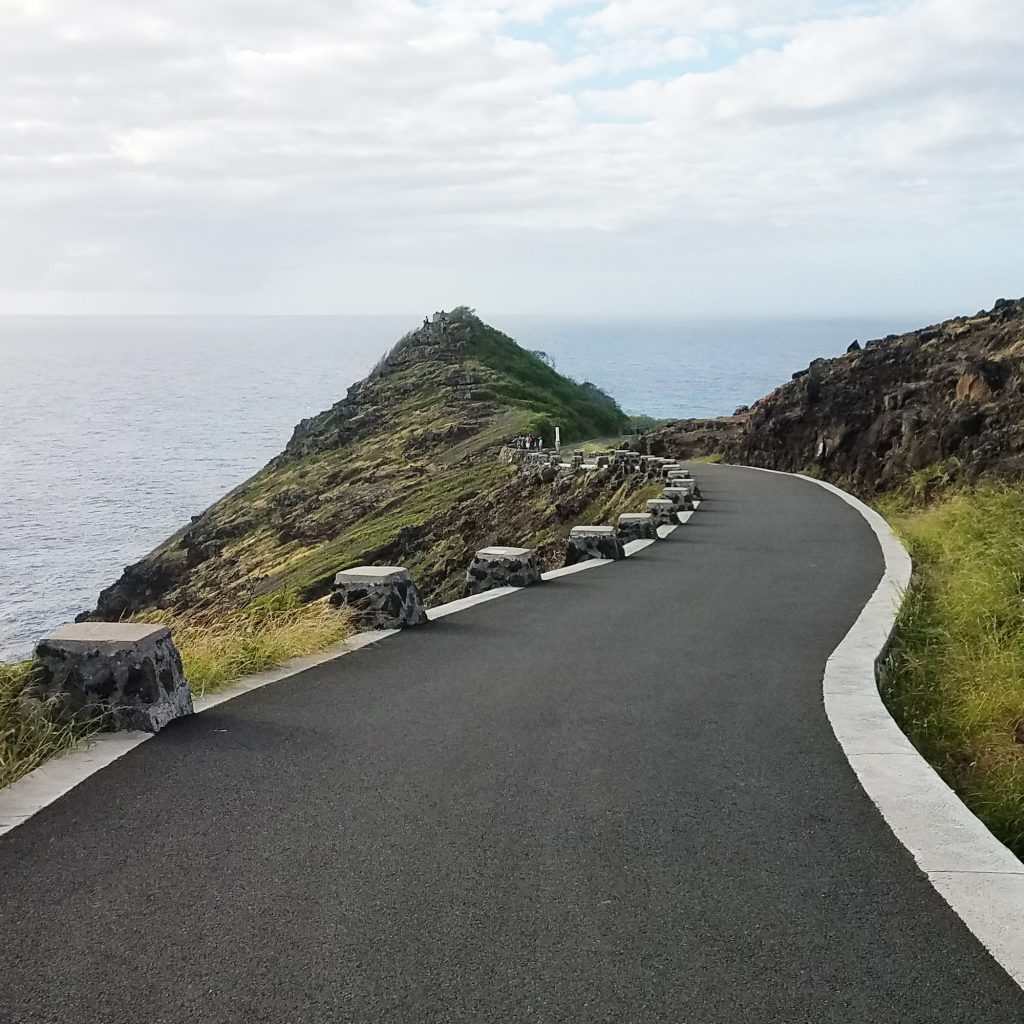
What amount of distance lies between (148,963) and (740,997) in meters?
1.86

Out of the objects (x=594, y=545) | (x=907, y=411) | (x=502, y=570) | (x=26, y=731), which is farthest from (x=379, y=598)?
(x=907, y=411)

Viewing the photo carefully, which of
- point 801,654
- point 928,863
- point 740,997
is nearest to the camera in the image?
point 740,997

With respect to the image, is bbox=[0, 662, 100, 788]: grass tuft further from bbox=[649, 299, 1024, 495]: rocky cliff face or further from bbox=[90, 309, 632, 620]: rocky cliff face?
bbox=[649, 299, 1024, 495]: rocky cliff face

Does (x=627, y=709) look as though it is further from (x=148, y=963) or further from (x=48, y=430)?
(x=48, y=430)

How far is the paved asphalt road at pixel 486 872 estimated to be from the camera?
11.0 ft

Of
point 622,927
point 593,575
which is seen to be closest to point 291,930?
point 622,927

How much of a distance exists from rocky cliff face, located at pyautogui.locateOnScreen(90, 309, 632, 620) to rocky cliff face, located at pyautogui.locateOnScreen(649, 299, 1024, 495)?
6827 millimetres

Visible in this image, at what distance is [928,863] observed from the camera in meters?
4.31

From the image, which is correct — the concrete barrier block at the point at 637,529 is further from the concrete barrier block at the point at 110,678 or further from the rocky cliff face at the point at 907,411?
the concrete barrier block at the point at 110,678

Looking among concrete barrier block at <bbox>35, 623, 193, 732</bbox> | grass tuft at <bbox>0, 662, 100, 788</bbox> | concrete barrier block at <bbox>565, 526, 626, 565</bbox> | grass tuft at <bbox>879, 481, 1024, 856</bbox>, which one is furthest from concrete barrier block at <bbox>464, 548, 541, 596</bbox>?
grass tuft at <bbox>0, 662, 100, 788</bbox>

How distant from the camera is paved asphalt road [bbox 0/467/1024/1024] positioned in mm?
3338

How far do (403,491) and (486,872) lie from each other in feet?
136

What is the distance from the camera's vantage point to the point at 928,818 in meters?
4.76

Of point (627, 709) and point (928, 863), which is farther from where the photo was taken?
point (627, 709)
